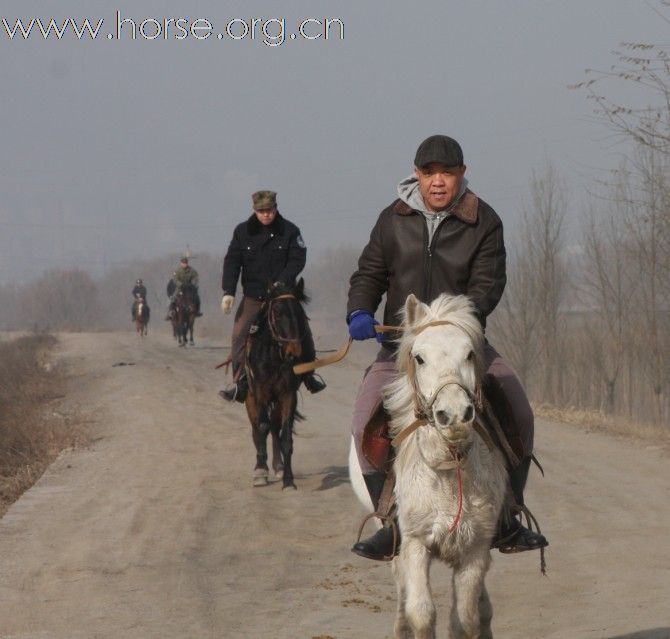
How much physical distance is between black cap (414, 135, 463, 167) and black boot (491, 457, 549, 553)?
1.55m

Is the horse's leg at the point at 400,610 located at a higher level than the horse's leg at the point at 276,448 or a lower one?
higher

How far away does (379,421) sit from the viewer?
5953 mm

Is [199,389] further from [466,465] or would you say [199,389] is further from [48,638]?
[466,465]

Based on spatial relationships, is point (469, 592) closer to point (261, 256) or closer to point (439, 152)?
point (439, 152)

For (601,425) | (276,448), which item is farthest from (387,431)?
(601,425)

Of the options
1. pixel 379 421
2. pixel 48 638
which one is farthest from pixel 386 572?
pixel 379 421

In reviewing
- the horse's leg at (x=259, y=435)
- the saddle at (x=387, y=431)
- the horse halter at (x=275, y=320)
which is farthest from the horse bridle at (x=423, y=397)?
the horse's leg at (x=259, y=435)

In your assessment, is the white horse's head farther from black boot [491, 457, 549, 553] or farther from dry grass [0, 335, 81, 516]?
dry grass [0, 335, 81, 516]

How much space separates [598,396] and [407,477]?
2958cm

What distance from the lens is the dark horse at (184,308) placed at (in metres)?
33.7

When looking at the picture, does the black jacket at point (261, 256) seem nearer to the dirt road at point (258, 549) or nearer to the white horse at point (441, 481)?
the dirt road at point (258, 549)

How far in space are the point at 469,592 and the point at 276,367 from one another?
7271mm

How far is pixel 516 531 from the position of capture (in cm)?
596

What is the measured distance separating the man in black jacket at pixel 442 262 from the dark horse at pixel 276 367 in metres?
6.16
